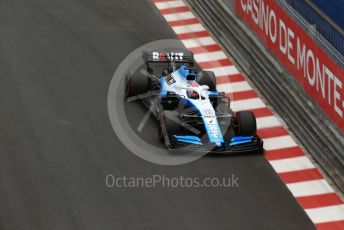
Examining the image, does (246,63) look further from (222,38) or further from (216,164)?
(216,164)

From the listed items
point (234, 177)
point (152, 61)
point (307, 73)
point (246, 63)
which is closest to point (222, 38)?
point (246, 63)

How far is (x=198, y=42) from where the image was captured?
26203mm

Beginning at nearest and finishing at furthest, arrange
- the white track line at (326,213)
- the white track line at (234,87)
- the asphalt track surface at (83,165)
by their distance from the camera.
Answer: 1. the asphalt track surface at (83,165)
2. the white track line at (326,213)
3. the white track line at (234,87)

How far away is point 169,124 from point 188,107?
109 cm

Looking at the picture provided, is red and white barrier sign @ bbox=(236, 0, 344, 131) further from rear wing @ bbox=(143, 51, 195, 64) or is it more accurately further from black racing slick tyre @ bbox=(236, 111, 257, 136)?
rear wing @ bbox=(143, 51, 195, 64)

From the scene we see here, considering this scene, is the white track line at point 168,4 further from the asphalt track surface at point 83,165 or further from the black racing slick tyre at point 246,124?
the black racing slick tyre at point 246,124

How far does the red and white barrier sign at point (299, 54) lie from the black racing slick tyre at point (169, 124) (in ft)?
9.74

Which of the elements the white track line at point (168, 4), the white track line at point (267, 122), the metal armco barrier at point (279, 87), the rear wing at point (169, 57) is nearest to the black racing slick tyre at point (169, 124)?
the white track line at point (267, 122)

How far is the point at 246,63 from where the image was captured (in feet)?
79.5

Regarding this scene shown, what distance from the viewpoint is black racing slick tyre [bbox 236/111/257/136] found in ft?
66.5

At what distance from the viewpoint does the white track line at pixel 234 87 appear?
77.1ft

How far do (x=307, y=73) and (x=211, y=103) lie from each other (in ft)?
7.18

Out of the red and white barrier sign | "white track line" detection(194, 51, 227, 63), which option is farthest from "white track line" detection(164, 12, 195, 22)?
the red and white barrier sign

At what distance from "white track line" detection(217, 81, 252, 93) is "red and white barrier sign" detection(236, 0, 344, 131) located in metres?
1.24
